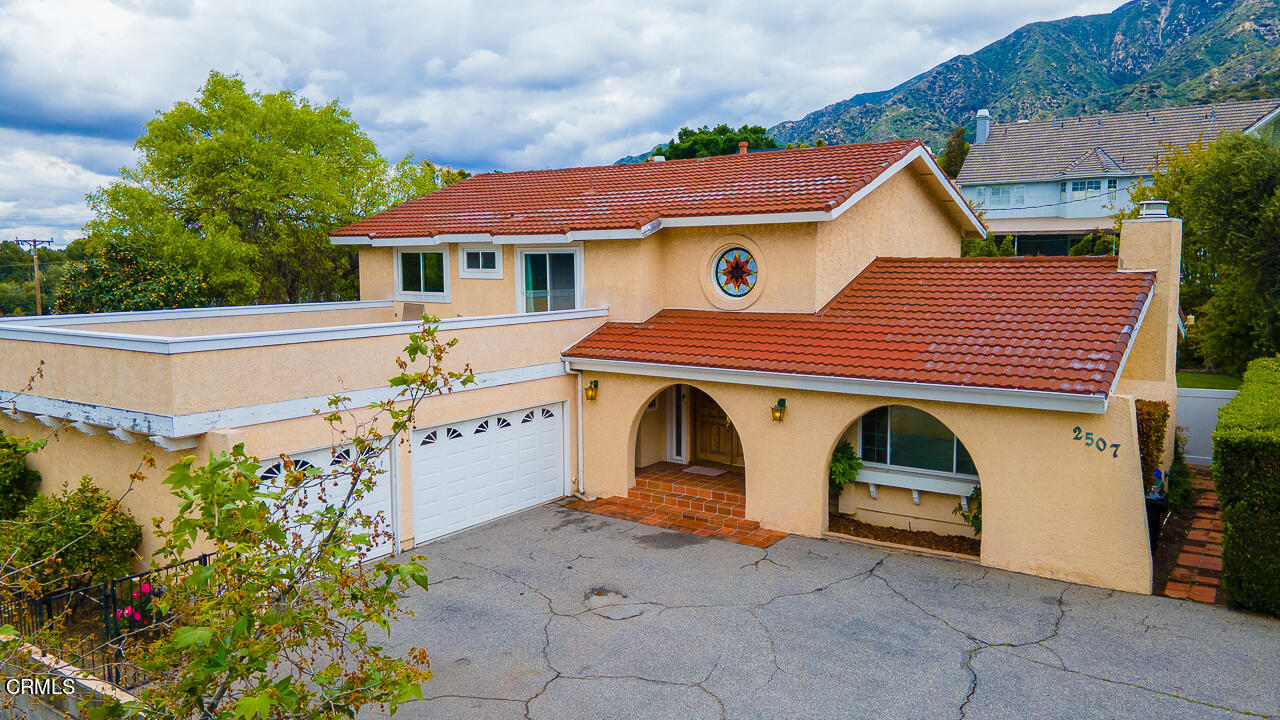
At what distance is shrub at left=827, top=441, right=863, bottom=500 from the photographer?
12.9m

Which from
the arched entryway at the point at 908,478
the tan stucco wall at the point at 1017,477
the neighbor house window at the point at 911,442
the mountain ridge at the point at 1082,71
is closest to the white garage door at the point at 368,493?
the tan stucco wall at the point at 1017,477

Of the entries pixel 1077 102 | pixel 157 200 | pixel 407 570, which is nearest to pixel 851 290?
pixel 407 570

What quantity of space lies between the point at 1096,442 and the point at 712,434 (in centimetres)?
749

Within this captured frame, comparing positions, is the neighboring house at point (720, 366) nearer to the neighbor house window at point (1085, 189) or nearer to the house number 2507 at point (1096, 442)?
the house number 2507 at point (1096, 442)

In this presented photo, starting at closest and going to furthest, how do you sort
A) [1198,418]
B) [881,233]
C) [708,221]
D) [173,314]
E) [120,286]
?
[708,221]
[173,314]
[881,233]
[1198,418]
[120,286]

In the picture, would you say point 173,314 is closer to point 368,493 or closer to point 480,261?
point 480,261

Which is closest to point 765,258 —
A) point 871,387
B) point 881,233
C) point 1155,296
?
point 881,233

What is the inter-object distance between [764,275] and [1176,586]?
308 inches

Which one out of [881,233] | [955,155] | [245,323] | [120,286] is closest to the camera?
[881,233]

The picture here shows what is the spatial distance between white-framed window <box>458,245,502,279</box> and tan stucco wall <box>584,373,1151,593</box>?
21.3ft

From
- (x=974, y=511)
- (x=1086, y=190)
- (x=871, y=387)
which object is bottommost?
(x=974, y=511)

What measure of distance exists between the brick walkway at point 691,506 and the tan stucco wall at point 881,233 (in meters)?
3.80

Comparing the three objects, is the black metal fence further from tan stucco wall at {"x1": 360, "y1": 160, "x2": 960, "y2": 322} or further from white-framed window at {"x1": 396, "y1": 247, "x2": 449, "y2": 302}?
white-framed window at {"x1": 396, "y1": 247, "x2": 449, "y2": 302}

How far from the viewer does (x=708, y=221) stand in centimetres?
1454
